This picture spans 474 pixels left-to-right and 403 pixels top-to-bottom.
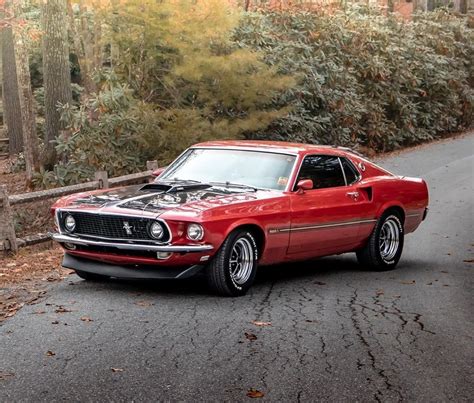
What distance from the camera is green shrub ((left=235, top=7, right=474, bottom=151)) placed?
23719 millimetres

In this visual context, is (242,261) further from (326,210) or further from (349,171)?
(349,171)

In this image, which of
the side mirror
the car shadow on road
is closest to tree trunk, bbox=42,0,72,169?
the car shadow on road

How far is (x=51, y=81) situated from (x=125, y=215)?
12.6 meters

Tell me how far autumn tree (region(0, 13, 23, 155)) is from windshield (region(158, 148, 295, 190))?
19369 mm

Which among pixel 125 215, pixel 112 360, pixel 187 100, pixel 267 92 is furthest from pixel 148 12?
pixel 112 360

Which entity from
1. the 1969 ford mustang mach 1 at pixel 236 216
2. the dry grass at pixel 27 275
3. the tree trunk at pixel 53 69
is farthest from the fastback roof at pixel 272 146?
the tree trunk at pixel 53 69

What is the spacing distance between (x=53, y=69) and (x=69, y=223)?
12045 mm

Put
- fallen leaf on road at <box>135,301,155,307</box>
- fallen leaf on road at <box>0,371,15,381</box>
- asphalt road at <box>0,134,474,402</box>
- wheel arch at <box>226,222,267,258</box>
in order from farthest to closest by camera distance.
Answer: wheel arch at <box>226,222,267,258</box>
fallen leaf on road at <box>135,301,155,307</box>
fallen leaf on road at <box>0,371,15,381</box>
asphalt road at <box>0,134,474,402</box>

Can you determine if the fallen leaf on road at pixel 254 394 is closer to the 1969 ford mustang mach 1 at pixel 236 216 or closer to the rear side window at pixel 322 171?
the 1969 ford mustang mach 1 at pixel 236 216

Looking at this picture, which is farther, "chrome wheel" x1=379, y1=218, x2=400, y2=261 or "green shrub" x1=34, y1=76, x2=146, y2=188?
"green shrub" x1=34, y1=76, x2=146, y2=188

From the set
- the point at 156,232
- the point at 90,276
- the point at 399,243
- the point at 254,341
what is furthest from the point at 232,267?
the point at 399,243

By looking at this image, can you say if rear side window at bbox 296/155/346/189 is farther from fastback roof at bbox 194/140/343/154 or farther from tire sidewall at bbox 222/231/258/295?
tire sidewall at bbox 222/231/258/295

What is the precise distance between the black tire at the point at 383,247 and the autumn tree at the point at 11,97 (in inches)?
760

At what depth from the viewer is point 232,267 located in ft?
31.6
